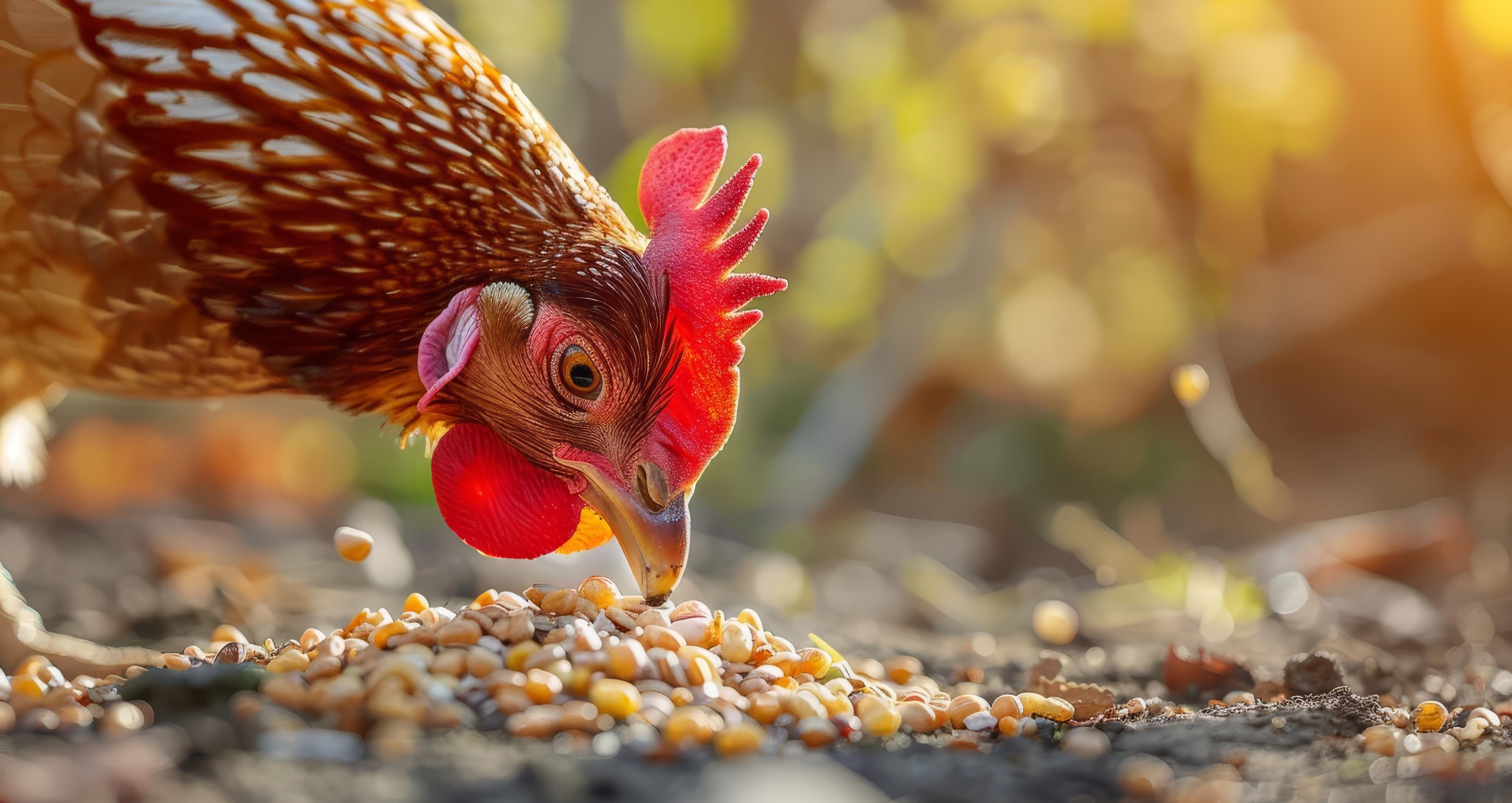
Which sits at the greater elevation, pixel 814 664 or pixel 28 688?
pixel 814 664

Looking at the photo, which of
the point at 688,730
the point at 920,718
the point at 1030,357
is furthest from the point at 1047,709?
the point at 1030,357

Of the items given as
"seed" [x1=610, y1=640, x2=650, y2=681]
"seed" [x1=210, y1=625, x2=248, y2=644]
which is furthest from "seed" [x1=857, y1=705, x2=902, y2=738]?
"seed" [x1=210, y1=625, x2=248, y2=644]

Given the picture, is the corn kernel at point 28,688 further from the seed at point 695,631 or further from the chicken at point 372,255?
the seed at point 695,631

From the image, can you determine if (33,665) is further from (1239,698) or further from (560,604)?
(1239,698)

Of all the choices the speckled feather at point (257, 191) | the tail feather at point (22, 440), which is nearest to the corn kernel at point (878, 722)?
the speckled feather at point (257, 191)

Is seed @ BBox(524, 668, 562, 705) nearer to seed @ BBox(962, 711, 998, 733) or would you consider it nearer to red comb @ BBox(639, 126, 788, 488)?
red comb @ BBox(639, 126, 788, 488)

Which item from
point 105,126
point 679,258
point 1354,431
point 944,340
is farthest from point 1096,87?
point 105,126

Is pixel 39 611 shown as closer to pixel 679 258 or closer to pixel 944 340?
pixel 679 258
